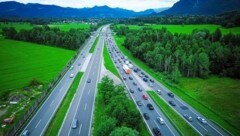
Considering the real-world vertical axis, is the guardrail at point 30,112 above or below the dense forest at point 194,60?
below

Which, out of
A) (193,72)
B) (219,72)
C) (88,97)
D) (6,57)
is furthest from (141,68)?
(6,57)

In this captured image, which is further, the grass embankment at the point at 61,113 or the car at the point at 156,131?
the grass embankment at the point at 61,113

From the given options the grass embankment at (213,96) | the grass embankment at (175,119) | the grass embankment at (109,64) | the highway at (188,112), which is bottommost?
the grass embankment at (213,96)

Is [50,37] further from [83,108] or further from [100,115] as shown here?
[100,115]

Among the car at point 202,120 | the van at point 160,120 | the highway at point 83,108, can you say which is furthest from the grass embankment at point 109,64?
the car at point 202,120

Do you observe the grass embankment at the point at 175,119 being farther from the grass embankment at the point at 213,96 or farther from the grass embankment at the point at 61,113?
the grass embankment at the point at 61,113

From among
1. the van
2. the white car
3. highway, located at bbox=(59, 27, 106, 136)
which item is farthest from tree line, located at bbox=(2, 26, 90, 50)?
the white car
